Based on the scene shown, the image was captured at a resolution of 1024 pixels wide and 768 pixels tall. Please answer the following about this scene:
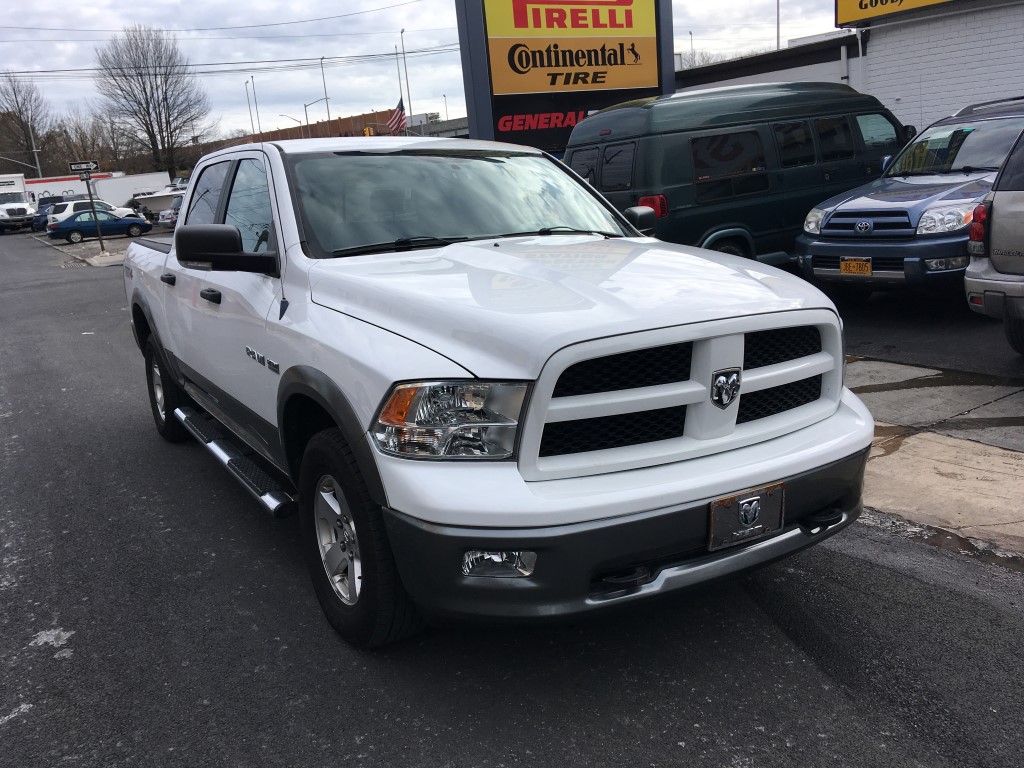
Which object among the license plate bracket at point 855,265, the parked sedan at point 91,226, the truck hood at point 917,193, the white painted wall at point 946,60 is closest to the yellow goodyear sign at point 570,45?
the white painted wall at point 946,60

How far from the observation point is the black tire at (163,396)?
228 inches

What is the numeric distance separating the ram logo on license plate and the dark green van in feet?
21.9

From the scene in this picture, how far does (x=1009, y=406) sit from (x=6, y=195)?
57.2 m

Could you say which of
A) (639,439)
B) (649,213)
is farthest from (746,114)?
(639,439)

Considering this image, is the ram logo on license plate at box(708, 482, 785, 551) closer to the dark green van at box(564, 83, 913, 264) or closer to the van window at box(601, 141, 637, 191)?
the dark green van at box(564, 83, 913, 264)

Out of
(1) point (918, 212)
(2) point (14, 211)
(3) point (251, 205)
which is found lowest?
(1) point (918, 212)

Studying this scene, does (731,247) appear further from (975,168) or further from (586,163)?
(975,168)

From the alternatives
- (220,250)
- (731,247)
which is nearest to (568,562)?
(220,250)

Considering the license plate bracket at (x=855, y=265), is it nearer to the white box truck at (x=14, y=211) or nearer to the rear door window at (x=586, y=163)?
the rear door window at (x=586, y=163)

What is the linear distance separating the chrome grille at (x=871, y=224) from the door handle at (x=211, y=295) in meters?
6.14

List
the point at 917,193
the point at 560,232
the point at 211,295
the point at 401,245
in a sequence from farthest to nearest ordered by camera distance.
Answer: the point at 917,193 < the point at 211,295 < the point at 560,232 < the point at 401,245

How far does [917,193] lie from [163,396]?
22.1 feet

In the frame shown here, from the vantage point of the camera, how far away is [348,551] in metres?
3.15

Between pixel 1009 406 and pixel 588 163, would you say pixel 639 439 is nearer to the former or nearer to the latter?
pixel 1009 406
